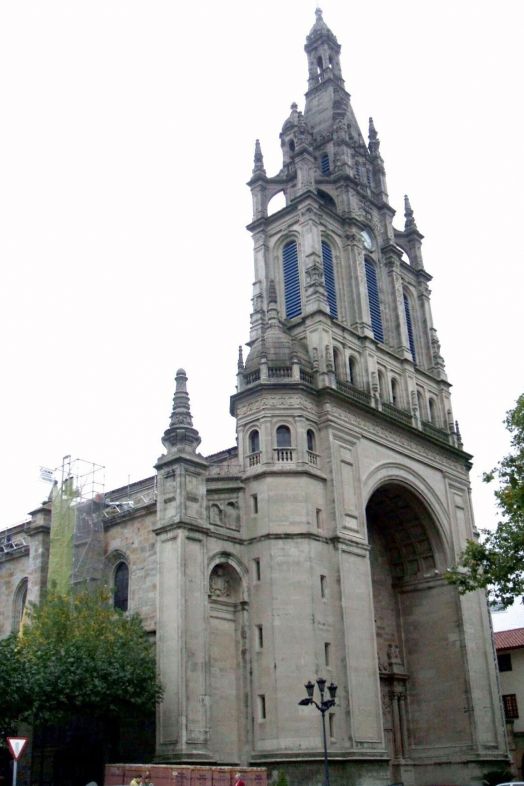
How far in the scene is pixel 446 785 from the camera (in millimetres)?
48812

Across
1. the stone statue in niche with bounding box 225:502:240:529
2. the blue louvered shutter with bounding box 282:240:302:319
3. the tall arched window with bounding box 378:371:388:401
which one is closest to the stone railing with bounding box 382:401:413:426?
the tall arched window with bounding box 378:371:388:401

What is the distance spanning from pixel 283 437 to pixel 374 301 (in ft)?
51.4

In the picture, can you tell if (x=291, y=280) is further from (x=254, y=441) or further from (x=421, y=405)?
(x=254, y=441)

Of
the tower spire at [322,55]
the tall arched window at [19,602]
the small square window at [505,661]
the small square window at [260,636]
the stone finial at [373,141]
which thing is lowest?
the small square window at [260,636]

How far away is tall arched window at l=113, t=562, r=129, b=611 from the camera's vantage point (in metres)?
45.6

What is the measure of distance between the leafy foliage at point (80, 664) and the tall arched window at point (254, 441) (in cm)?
1035

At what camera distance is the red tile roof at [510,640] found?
2452 inches

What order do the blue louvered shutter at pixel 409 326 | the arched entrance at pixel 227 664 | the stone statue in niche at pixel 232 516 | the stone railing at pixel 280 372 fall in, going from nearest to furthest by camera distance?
the arched entrance at pixel 227 664 → the stone statue in niche at pixel 232 516 → the stone railing at pixel 280 372 → the blue louvered shutter at pixel 409 326

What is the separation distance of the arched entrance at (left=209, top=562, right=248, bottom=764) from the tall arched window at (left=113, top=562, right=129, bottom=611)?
5.71 metres

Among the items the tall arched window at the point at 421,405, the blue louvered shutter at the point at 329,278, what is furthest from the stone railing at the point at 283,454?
the tall arched window at the point at 421,405

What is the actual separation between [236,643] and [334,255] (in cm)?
2519

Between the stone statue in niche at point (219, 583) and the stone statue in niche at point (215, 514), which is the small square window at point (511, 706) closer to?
the stone statue in niche at point (219, 583)

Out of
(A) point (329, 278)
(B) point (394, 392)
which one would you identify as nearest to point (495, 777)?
(B) point (394, 392)

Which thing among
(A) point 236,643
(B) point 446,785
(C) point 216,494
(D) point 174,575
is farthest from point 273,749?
(B) point 446,785
